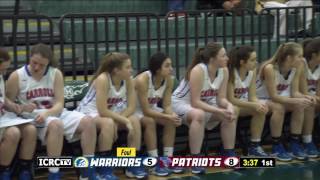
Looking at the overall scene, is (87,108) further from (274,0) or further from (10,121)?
(274,0)

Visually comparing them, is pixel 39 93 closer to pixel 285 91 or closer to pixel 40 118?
pixel 40 118

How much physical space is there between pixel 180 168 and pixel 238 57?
4.62 ft

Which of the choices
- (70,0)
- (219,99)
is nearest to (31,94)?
(219,99)

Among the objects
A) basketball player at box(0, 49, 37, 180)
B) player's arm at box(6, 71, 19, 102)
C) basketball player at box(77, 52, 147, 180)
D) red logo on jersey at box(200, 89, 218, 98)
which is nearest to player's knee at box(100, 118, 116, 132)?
basketball player at box(77, 52, 147, 180)

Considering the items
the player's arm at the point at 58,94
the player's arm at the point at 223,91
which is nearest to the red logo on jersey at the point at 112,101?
the player's arm at the point at 58,94

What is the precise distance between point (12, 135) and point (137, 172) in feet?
4.36

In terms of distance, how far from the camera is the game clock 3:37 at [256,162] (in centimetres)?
602

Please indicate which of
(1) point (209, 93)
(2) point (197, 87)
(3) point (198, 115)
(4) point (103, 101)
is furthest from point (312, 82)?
(4) point (103, 101)

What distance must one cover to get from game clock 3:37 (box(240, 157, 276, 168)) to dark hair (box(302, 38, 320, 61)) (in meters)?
1.43

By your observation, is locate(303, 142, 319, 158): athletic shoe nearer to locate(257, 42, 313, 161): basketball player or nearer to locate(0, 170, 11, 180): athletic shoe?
locate(257, 42, 313, 161): basketball player

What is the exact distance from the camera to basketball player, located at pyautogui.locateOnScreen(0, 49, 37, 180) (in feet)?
16.7

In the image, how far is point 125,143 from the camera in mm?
A: 5930

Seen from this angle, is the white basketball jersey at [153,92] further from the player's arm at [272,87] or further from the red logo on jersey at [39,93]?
the player's arm at [272,87]

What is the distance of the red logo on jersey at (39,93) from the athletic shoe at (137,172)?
1101 mm
